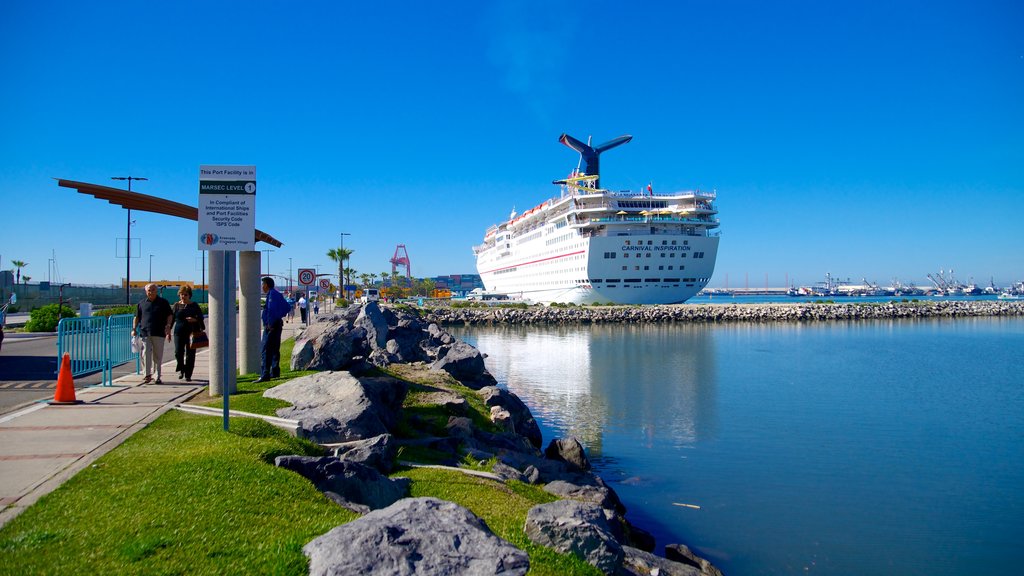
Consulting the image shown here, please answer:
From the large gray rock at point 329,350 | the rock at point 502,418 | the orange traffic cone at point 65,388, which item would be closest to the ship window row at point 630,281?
the rock at point 502,418

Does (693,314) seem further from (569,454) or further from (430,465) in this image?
(430,465)

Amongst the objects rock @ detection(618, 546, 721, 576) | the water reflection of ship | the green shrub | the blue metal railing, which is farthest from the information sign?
the green shrub

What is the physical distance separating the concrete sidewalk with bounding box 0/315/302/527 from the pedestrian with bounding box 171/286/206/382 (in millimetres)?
516

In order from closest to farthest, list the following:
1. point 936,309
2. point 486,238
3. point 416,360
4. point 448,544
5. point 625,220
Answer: point 448,544 < point 416,360 < point 625,220 < point 936,309 < point 486,238

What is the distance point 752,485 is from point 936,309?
84.9 metres

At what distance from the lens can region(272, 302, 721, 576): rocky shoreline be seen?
372cm

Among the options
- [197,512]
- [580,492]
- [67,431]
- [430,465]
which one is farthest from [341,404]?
[197,512]

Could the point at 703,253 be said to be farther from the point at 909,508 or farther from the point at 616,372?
the point at 909,508

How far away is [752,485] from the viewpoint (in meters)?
12.4

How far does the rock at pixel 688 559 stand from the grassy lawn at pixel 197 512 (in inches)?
88.9

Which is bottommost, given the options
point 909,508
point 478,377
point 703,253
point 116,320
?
point 909,508

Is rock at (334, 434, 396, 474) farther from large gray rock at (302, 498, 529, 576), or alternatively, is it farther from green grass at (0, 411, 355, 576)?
large gray rock at (302, 498, 529, 576)

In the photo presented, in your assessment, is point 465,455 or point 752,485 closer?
point 465,455

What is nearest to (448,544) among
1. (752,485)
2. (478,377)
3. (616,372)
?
(752,485)
